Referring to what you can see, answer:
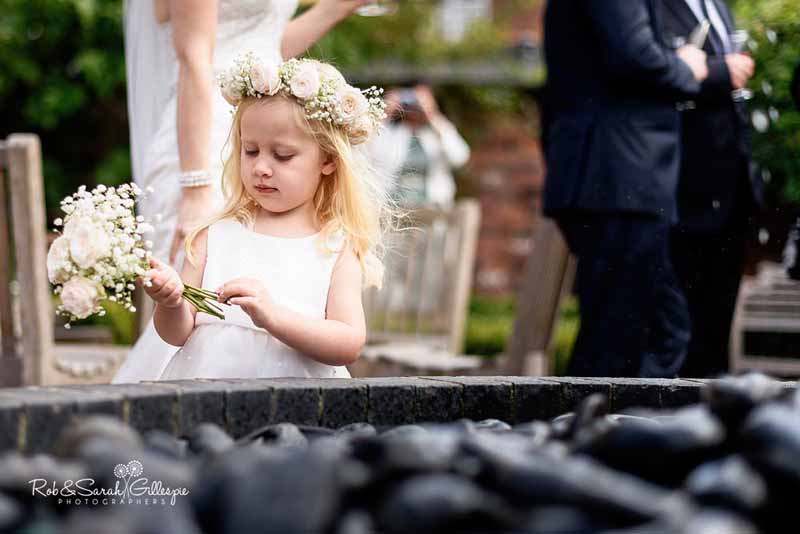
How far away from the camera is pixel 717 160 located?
3785 millimetres

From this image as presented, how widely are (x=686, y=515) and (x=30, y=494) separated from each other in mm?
643

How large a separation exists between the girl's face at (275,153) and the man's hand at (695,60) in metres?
1.62

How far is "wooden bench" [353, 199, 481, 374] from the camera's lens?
4977mm

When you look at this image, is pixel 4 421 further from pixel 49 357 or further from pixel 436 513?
pixel 49 357

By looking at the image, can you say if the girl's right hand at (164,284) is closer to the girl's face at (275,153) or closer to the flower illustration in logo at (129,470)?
the girl's face at (275,153)

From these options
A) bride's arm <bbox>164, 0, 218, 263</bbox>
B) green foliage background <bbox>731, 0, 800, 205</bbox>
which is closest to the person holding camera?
green foliage background <bbox>731, 0, 800, 205</bbox>

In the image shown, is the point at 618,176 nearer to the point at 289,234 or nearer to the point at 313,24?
the point at 313,24

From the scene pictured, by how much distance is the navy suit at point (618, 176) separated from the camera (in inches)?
140

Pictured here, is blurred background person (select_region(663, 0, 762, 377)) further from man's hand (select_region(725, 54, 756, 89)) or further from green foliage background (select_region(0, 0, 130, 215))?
green foliage background (select_region(0, 0, 130, 215))

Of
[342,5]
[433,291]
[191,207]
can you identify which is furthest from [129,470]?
[433,291]

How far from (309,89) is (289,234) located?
0.31m

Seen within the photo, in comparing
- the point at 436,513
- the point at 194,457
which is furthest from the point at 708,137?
the point at 436,513

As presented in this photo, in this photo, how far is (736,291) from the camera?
3.99 metres

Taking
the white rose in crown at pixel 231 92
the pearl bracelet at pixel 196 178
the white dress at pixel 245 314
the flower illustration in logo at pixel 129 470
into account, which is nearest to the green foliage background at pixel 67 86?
the pearl bracelet at pixel 196 178
